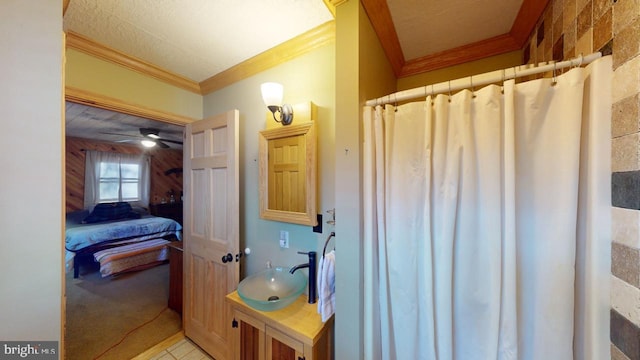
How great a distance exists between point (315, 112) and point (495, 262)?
125 cm

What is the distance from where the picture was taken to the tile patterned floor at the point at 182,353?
1864 mm

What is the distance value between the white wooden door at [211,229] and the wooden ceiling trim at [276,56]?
394 mm

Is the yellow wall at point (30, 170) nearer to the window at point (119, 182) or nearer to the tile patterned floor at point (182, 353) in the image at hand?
the tile patterned floor at point (182, 353)

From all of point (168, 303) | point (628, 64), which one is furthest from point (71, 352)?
point (628, 64)

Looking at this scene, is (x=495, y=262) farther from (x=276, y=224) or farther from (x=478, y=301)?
(x=276, y=224)

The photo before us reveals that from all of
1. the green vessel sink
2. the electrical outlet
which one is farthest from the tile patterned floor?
the electrical outlet

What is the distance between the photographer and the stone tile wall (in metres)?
0.58

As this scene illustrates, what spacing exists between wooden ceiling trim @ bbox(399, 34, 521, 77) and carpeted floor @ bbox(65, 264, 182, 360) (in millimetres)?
3346

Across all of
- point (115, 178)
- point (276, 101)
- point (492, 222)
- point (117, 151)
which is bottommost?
point (492, 222)

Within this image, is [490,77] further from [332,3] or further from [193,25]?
[193,25]

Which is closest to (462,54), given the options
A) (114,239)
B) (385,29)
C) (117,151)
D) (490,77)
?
(385,29)

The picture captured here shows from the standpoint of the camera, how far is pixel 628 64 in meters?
0.60

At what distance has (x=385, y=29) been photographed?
1.23 meters

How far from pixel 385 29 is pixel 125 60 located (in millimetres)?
1962
